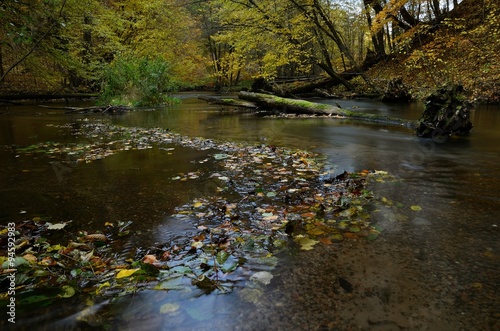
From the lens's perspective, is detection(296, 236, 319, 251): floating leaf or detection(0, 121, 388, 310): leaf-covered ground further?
detection(296, 236, 319, 251): floating leaf

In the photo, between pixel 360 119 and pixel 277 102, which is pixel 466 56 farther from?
pixel 277 102

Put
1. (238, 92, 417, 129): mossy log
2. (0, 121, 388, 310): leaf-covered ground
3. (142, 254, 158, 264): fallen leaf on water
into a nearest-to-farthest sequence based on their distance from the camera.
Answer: (0, 121, 388, 310): leaf-covered ground → (142, 254, 158, 264): fallen leaf on water → (238, 92, 417, 129): mossy log

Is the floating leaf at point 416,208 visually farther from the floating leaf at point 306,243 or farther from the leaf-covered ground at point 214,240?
the floating leaf at point 306,243

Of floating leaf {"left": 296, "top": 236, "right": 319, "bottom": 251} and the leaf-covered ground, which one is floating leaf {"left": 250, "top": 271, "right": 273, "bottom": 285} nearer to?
the leaf-covered ground

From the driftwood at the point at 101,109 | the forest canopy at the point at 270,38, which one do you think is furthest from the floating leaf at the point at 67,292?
the driftwood at the point at 101,109

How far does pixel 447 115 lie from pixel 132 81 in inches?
531

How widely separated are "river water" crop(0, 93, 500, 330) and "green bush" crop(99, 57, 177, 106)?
10.5 m

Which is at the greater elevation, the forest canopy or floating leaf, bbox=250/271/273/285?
the forest canopy

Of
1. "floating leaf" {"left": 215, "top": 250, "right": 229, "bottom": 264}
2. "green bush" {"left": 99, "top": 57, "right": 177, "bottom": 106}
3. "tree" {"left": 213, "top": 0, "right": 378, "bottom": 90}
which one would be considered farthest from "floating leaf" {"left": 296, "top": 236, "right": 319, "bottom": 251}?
"tree" {"left": 213, "top": 0, "right": 378, "bottom": 90}

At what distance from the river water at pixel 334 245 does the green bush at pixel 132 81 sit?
1046 cm

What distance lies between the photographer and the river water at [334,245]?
63.1 inches

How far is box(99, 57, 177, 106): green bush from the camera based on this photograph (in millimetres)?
14836

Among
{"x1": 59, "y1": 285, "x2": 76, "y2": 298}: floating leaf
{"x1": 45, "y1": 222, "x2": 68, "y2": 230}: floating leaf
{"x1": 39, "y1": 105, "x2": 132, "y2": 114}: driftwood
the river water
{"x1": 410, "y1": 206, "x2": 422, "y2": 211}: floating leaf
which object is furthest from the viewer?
{"x1": 39, "y1": 105, "x2": 132, "y2": 114}: driftwood

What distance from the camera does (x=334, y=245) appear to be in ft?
7.64
